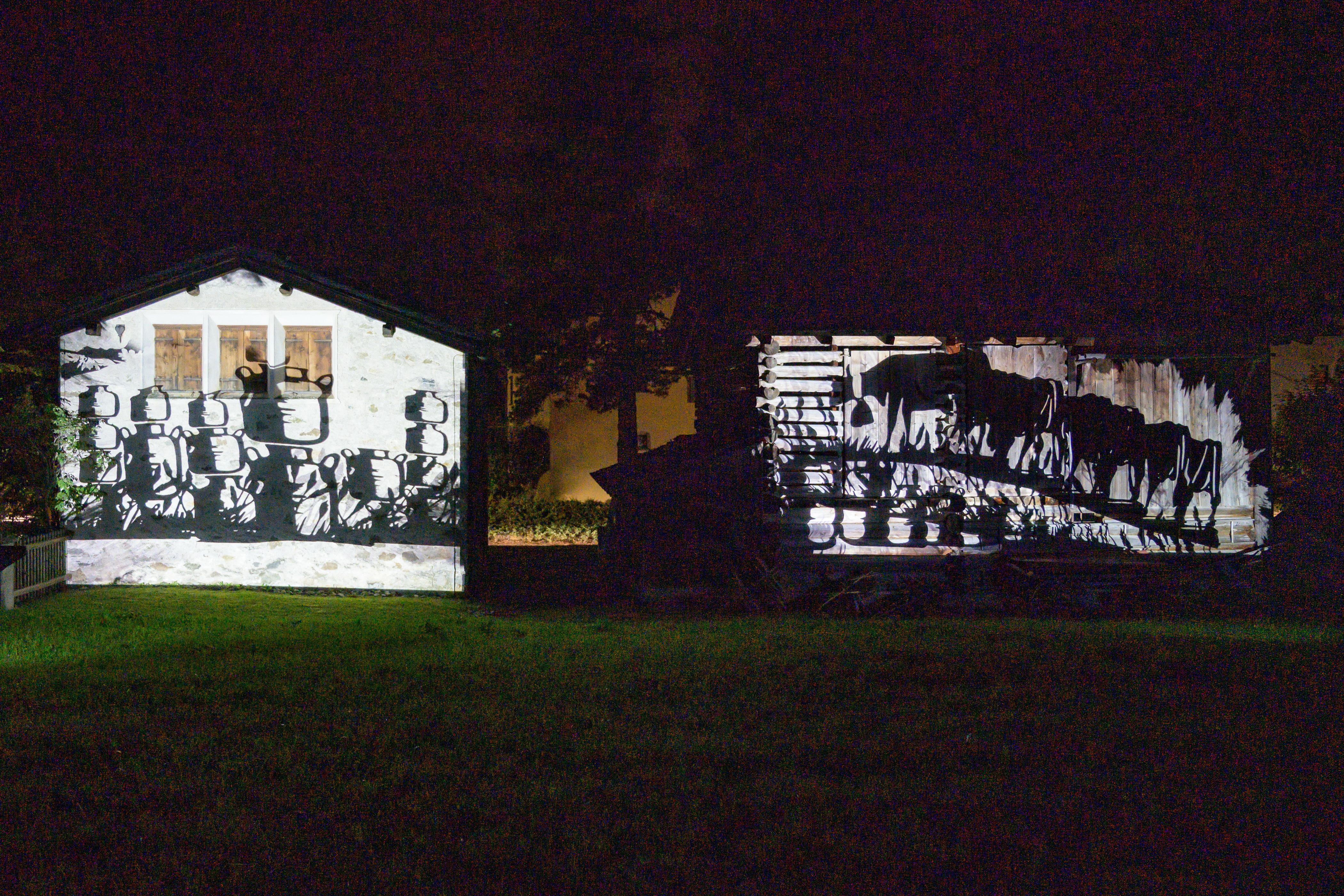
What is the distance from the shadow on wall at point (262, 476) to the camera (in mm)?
15352

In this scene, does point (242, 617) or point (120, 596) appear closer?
point (242, 617)

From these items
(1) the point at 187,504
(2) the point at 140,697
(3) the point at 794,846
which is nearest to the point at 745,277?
(1) the point at 187,504

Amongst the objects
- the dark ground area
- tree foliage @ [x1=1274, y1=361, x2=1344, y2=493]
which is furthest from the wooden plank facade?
the dark ground area

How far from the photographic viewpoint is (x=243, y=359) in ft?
50.9

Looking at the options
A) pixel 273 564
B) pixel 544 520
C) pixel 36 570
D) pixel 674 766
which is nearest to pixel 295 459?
pixel 273 564

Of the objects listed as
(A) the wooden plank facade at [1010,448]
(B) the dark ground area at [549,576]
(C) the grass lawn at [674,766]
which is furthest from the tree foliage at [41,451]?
(A) the wooden plank facade at [1010,448]

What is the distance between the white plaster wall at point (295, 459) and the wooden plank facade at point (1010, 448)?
5092 millimetres

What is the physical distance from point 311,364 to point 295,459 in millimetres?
1383

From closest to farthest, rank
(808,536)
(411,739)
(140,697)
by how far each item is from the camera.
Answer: (411,739)
(140,697)
(808,536)

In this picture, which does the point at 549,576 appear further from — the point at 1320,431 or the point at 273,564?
the point at 1320,431

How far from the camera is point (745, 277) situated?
15461 mm

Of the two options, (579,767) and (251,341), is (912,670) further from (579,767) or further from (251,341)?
(251,341)

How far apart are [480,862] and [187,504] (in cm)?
1216

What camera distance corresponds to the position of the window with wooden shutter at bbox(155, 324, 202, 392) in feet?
50.7
